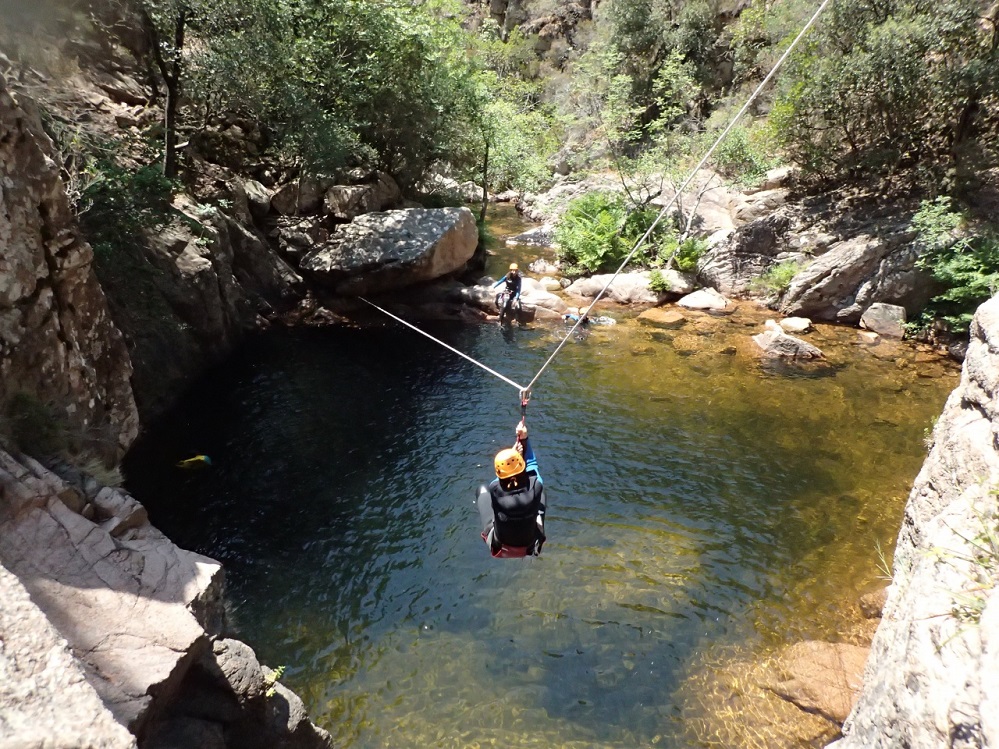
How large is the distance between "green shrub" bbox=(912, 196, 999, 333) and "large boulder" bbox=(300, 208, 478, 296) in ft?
44.9

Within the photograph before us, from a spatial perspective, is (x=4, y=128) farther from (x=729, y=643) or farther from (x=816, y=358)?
(x=816, y=358)

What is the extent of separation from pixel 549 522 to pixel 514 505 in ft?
11.0

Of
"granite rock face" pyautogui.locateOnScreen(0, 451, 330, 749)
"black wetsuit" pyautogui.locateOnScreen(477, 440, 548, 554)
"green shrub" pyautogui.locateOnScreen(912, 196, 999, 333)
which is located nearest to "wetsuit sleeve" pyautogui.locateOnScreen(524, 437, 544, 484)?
"black wetsuit" pyautogui.locateOnScreen(477, 440, 548, 554)

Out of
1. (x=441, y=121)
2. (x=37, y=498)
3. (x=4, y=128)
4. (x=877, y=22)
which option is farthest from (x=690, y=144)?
(x=37, y=498)

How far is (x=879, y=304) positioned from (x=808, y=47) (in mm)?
9196

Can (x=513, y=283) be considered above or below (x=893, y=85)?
below

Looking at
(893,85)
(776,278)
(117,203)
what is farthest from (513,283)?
(893,85)

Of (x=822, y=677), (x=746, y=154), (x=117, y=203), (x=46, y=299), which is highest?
(x=746, y=154)

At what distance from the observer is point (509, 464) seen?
21.8 ft

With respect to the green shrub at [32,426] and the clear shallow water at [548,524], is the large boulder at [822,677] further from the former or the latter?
the green shrub at [32,426]

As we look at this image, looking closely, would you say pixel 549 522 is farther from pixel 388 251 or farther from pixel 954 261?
pixel 954 261

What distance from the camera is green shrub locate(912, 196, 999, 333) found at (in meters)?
15.4

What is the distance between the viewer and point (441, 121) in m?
20.2

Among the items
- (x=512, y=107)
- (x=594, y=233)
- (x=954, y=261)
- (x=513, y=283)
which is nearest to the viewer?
(x=954, y=261)
